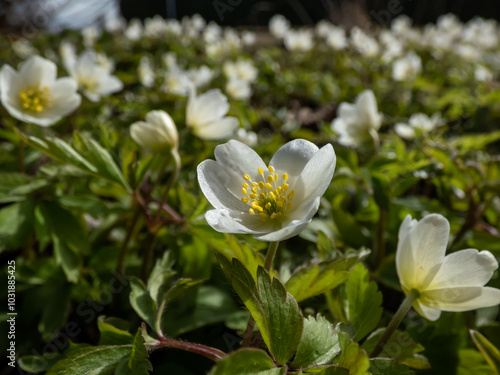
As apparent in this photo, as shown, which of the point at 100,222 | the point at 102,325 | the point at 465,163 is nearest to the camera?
the point at 102,325

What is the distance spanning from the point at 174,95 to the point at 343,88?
1447 mm

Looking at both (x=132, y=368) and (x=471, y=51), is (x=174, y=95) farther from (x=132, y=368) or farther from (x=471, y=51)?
(x=471, y=51)

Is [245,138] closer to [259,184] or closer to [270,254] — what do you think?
[259,184]

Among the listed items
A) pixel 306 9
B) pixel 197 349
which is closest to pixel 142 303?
pixel 197 349

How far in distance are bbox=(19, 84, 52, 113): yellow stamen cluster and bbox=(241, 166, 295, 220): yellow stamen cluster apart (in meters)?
0.90

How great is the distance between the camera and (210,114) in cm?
146

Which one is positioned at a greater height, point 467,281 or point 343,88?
point 467,281

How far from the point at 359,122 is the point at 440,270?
1.03 m

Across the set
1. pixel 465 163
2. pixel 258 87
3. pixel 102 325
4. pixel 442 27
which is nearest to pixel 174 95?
pixel 258 87

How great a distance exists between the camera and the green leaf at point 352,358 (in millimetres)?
685

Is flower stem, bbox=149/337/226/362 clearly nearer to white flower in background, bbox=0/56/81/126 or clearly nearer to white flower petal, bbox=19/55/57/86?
white flower in background, bbox=0/56/81/126

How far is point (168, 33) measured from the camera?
A: 4859 millimetres

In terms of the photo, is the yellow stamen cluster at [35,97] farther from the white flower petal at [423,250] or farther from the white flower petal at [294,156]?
the white flower petal at [423,250]

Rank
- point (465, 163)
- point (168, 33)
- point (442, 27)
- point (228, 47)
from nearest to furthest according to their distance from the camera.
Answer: point (465, 163)
point (228, 47)
point (168, 33)
point (442, 27)
